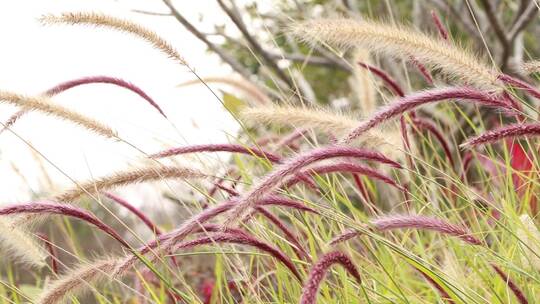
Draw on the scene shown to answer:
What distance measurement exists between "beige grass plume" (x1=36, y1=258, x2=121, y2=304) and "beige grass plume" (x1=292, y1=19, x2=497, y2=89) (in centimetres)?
64

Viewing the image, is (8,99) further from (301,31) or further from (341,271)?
(341,271)

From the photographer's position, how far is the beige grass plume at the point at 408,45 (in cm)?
173

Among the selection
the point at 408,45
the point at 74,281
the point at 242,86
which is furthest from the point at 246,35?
the point at 74,281

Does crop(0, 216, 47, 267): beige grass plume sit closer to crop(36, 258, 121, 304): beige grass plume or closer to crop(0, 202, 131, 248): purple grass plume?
crop(36, 258, 121, 304): beige grass plume

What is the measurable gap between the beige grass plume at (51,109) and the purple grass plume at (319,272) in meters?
0.79

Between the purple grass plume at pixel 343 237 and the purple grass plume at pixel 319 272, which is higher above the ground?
the purple grass plume at pixel 343 237

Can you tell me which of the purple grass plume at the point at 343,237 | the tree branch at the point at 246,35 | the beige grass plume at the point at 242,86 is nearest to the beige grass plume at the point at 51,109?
the purple grass plume at the point at 343,237

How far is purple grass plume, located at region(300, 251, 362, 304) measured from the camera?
3.90 ft

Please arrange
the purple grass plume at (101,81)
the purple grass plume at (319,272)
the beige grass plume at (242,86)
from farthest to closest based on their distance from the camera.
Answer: the beige grass plume at (242,86) < the purple grass plume at (101,81) < the purple grass plume at (319,272)

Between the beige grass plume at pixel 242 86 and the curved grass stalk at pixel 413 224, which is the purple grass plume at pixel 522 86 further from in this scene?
the beige grass plume at pixel 242 86

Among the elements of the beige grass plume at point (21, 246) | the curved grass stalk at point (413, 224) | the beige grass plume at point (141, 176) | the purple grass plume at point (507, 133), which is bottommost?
the curved grass stalk at point (413, 224)

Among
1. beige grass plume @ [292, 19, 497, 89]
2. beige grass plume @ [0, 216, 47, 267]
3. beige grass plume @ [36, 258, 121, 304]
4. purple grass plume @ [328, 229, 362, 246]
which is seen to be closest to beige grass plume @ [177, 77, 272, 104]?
beige grass plume @ [0, 216, 47, 267]

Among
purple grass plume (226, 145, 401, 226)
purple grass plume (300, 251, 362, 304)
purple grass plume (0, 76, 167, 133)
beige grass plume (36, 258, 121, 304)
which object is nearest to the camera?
purple grass plume (300, 251, 362, 304)

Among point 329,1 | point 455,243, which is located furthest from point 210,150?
point 329,1
